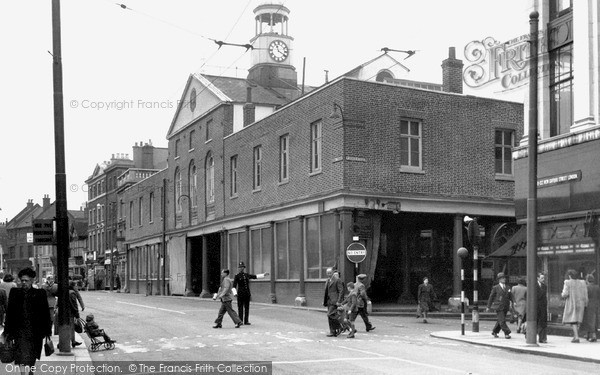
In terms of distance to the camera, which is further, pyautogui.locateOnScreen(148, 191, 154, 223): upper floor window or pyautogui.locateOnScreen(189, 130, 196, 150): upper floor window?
pyautogui.locateOnScreen(148, 191, 154, 223): upper floor window

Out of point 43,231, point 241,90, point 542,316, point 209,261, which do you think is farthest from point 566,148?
point 209,261

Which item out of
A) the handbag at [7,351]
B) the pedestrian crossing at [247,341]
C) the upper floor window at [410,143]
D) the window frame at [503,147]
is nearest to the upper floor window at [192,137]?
the upper floor window at [410,143]

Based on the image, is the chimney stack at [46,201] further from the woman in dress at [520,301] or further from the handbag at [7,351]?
the handbag at [7,351]

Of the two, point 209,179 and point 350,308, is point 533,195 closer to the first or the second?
point 350,308

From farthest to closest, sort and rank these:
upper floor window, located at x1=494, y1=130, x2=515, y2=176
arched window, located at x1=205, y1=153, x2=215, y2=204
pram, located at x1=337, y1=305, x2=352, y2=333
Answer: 1. arched window, located at x1=205, y1=153, x2=215, y2=204
2. upper floor window, located at x1=494, y1=130, x2=515, y2=176
3. pram, located at x1=337, y1=305, x2=352, y2=333

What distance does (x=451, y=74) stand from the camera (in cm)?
3662

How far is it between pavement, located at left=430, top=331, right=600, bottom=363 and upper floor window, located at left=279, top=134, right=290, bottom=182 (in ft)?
50.2

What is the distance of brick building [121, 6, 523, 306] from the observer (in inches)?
1200

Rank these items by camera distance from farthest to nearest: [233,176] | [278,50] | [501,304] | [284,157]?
[278,50]
[233,176]
[284,157]
[501,304]

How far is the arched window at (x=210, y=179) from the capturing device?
4479 cm

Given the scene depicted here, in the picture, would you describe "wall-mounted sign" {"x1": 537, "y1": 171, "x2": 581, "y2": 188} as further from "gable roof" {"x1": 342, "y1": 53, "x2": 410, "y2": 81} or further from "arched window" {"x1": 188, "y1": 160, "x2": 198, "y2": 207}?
"arched window" {"x1": 188, "y1": 160, "x2": 198, "y2": 207}

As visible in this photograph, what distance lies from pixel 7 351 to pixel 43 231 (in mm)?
5758

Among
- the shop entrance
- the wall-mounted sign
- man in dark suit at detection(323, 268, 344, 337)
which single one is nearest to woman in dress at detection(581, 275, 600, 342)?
the wall-mounted sign

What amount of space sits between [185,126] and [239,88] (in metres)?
5.21
